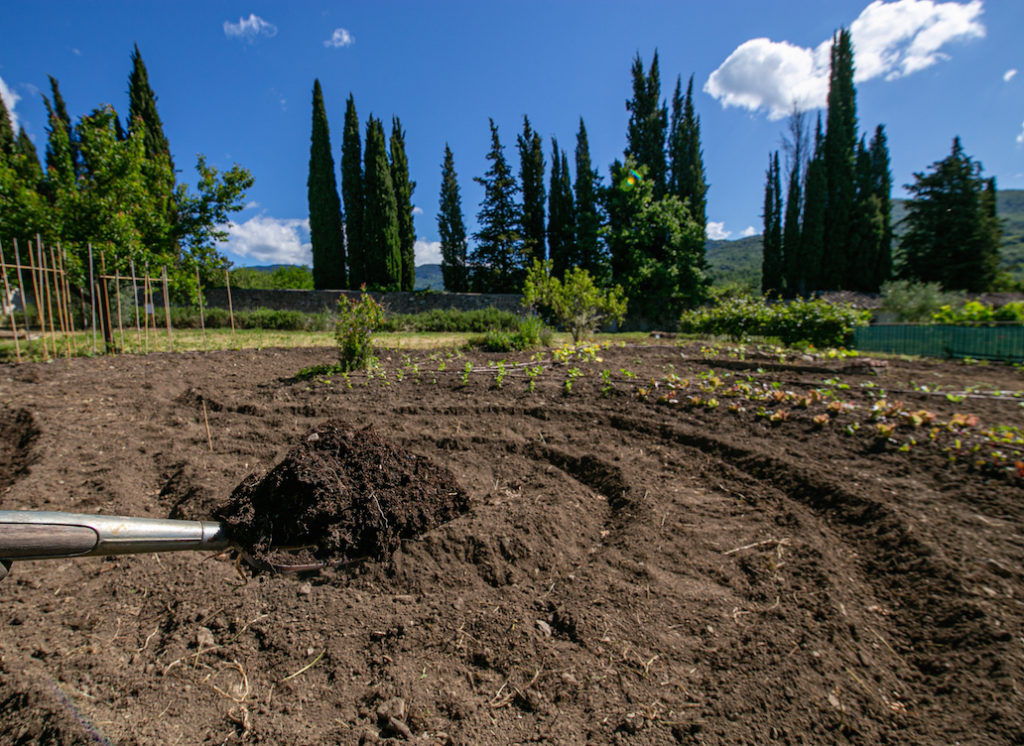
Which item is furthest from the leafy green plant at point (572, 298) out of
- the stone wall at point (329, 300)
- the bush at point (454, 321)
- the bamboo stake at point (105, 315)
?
the stone wall at point (329, 300)

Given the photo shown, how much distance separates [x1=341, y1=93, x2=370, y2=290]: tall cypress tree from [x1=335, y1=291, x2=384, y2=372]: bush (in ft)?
60.4

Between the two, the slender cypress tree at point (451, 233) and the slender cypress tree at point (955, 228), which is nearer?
the slender cypress tree at point (955, 228)

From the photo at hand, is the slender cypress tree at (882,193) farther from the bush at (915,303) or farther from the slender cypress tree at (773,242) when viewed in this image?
the bush at (915,303)

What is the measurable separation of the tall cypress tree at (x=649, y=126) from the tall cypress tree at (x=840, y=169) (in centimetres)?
885

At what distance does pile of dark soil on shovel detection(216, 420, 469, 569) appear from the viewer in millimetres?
2201

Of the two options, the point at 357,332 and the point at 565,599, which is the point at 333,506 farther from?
the point at 357,332

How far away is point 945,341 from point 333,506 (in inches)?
495

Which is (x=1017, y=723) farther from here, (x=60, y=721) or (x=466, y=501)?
(x=60, y=721)

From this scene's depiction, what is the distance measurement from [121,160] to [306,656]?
442 inches

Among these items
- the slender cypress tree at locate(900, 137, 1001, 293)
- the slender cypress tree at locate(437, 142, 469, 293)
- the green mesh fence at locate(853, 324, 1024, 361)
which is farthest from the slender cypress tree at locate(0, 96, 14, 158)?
the slender cypress tree at locate(900, 137, 1001, 293)

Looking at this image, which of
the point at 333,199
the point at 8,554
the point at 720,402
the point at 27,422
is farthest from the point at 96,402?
the point at 333,199

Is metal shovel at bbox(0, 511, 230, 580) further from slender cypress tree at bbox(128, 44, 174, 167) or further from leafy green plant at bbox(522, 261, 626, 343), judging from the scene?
slender cypress tree at bbox(128, 44, 174, 167)

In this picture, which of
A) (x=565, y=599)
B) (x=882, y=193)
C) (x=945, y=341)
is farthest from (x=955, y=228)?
(x=565, y=599)

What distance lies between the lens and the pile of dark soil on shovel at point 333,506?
2.20m
